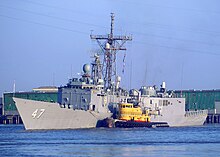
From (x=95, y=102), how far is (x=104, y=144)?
25.3 metres

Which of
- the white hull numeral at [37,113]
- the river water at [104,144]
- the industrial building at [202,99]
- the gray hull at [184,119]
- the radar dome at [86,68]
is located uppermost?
the radar dome at [86,68]

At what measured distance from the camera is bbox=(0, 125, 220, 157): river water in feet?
208

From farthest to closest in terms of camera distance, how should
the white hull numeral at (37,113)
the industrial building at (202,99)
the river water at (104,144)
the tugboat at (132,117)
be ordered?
the industrial building at (202,99) → the tugboat at (132,117) → the white hull numeral at (37,113) → the river water at (104,144)

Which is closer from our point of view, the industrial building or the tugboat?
the tugboat

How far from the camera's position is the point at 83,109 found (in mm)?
96125

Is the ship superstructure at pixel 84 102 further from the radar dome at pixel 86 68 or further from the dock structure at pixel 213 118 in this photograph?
the dock structure at pixel 213 118

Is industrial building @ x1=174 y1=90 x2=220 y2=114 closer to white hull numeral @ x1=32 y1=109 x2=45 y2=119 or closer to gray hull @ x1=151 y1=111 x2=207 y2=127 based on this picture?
gray hull @ x1=151 y1=111 x2=207 y2=127

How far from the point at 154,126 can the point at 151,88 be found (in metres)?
7.41

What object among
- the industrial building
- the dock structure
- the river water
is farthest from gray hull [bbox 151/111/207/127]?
the dock structure

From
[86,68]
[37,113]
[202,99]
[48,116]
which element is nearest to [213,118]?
[202,99]

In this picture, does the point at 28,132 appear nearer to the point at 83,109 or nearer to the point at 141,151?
the point at 83,109

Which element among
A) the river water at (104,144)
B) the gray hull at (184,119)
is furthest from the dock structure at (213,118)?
the river water at (104,144)

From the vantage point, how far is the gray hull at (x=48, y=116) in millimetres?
88875

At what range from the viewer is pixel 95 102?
97188mm
